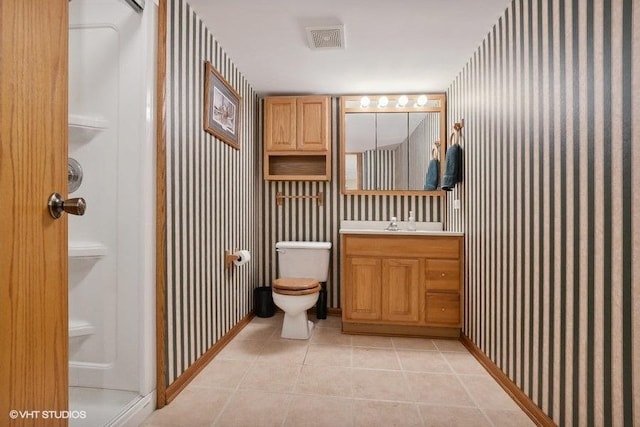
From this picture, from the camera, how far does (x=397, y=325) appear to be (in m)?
2.76

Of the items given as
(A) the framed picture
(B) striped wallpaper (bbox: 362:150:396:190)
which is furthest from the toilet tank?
(A) the framed picture

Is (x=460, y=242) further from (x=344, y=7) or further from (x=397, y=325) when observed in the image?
(x=344, y=7)

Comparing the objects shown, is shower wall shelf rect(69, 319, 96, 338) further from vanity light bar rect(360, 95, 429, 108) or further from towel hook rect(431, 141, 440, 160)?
towel hook rect(431, 141, 440, 160)

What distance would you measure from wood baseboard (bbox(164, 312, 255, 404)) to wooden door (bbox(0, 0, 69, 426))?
3.06 ft

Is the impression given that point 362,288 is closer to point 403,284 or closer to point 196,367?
point 403,284

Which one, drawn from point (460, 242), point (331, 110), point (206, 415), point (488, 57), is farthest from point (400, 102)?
point (206, 415)

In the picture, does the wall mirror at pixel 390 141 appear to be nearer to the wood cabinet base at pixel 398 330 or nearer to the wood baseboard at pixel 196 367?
the wood cabinet base at pixel 398 330

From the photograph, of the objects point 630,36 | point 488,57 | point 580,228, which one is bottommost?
point 580,228

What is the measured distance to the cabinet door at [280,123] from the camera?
331cm

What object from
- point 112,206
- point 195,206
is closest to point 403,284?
point 195,206

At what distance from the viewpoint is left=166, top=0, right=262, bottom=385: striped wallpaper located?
5.87 feet

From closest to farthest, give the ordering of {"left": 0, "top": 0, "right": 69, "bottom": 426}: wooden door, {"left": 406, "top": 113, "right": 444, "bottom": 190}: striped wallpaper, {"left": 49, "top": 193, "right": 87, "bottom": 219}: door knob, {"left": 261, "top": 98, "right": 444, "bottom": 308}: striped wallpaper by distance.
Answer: {"left": 0, "top": 0, "right": 69, "bottom": 426}: wooden door → {"left": 49, "top": 193, "right": 87, "bottom": 219}: door knob → {"left": 406, "top": 113, "right": 444, "bottom": 190}: striped wallpaper → {"left": 261, "top": 98, "right": 444, "bottom": 308}: striped wallpaper

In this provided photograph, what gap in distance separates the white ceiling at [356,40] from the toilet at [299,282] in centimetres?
150

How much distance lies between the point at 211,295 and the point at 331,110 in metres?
2.12
